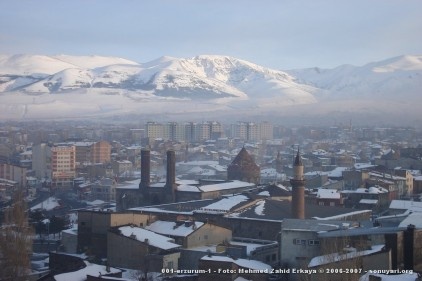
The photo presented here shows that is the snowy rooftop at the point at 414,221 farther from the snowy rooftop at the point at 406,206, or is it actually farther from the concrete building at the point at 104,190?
the concrete building at the point at 104,190

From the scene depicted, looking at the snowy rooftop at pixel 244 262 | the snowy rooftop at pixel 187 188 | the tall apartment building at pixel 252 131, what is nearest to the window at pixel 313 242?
the snowy rooftop at pixel 244 262

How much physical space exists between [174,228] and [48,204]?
11.4 metres

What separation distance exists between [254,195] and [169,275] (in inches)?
299

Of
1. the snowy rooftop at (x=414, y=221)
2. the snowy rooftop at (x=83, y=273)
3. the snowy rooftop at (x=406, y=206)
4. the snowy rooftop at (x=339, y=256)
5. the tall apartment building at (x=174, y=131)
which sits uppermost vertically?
the tall apartment building at (x=174, y=131)

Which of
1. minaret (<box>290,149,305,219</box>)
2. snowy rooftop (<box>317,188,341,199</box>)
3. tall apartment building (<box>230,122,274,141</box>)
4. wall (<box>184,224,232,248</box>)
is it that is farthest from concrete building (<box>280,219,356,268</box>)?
tall apartment building (<box>230,122,274,141</box>)

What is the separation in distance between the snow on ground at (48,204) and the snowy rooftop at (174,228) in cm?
970

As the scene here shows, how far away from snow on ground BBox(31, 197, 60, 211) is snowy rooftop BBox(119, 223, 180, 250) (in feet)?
35.0

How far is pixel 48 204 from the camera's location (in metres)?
22.3

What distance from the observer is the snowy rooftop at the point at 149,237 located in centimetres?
1049

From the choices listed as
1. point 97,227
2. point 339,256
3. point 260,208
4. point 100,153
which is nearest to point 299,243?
point 339,256

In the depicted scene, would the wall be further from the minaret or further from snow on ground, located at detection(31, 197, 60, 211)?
snow on ground, located at detection(31, 197, 60, 211)

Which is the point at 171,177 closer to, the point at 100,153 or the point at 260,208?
the point at 260,208

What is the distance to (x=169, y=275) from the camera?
31.0 ft

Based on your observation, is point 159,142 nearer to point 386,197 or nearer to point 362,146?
point 362,146
